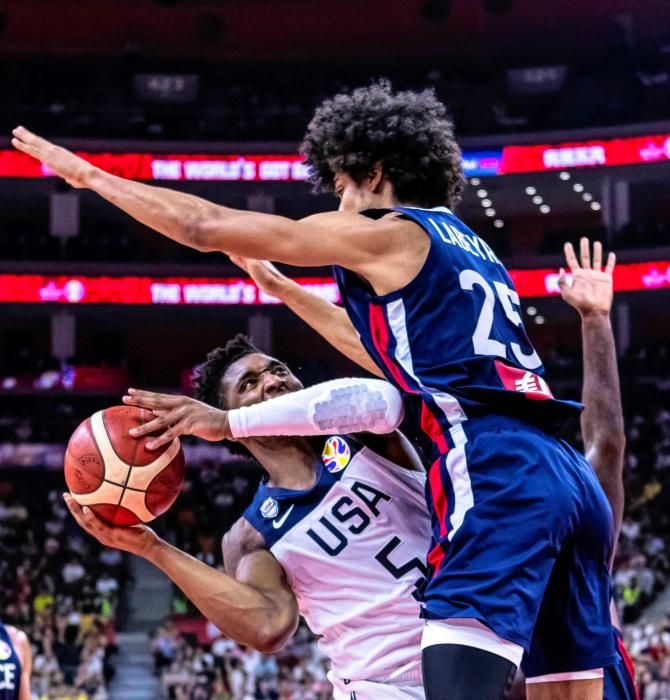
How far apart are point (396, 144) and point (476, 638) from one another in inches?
59.4

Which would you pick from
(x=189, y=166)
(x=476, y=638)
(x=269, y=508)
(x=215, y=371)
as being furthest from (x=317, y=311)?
(x=189, y=166)

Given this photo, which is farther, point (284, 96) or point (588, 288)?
point (284, 96)

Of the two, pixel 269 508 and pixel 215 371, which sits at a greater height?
pixel 215 371

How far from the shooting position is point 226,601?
3904mm

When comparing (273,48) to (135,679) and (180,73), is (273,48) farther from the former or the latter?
(135,679)

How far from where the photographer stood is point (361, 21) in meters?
27.8

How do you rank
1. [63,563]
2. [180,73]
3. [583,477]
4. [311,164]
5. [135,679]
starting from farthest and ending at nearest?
[180,73]
[63,563]
[135,679]
[311,164]
[583,477]

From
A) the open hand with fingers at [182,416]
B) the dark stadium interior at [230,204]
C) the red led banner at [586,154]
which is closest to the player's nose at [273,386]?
the open hand with fingers at [182,416]

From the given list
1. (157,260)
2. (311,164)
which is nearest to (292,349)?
(157,260)

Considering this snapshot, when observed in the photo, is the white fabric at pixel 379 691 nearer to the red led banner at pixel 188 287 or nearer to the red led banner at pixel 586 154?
the red led banner at pixel 188 287

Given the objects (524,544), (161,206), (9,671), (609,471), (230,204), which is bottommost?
(9,671)

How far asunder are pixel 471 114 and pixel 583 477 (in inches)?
837

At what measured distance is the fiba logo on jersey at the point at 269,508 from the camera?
4.20 metres

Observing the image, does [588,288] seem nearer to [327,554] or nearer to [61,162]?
[327,554]
